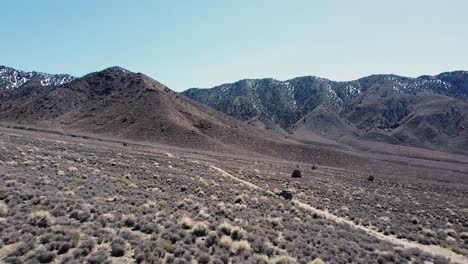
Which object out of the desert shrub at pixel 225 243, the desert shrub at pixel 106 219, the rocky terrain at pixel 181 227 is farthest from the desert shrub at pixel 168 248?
the desert shrub at pixel 106 219

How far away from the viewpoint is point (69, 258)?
9477mm

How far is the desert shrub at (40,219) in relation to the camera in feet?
38.3

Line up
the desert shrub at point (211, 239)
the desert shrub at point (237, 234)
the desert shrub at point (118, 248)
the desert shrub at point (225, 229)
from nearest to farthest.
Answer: the desert shrub at point (118, 248), the desert shrub at point (211, 239), the desert shrub at point (237, 234), the desert shrub at point (225, 229)

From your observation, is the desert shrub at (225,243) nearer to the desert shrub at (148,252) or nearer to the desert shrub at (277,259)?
the desert shrub at (277,259)

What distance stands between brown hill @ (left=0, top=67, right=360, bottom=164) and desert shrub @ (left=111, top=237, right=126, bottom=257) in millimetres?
Result: 77135

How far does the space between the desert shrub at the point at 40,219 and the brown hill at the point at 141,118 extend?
75.8m

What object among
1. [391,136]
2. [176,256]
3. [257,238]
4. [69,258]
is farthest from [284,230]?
[391,136]

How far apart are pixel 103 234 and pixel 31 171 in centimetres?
1402

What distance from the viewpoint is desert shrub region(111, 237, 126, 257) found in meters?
10.3

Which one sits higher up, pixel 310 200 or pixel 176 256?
pixel 176 256

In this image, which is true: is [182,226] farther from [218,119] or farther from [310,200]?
[218,119]

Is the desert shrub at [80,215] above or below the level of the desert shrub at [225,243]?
above

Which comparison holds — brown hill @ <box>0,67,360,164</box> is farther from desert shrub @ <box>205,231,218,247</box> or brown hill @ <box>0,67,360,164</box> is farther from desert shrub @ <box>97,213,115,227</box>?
desert shrub @ <box>205,231,218,247</box>

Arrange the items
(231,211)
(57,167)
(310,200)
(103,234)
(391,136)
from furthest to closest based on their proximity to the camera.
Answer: (391,136) < (310,200) < (57,167) < (231,211) < (103,234)
